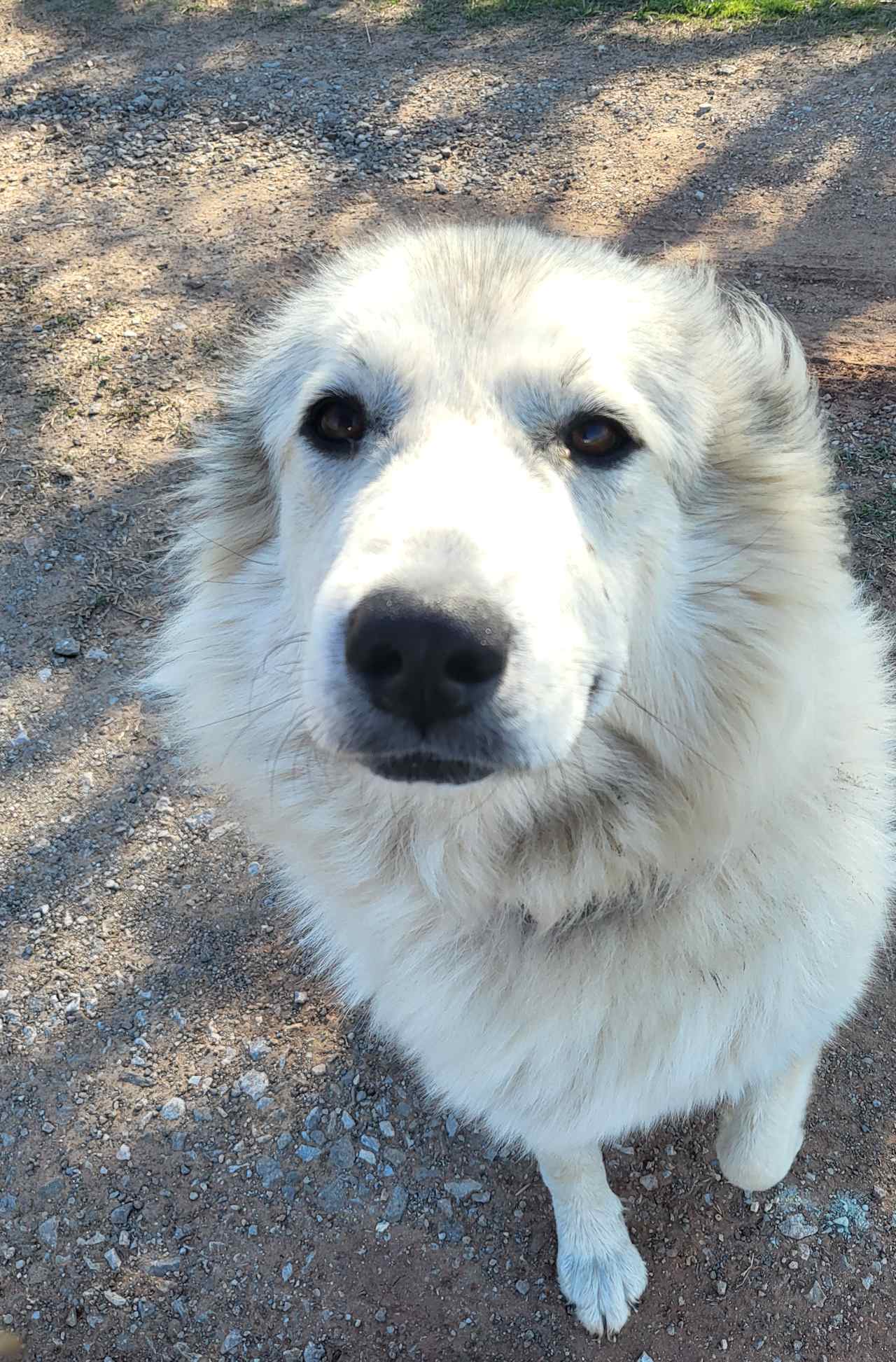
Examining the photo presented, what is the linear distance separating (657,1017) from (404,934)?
21.7 inches

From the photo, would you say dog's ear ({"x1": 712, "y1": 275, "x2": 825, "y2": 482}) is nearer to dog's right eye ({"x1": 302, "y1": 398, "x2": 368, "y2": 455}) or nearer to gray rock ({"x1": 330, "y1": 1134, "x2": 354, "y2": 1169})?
dog's right eye ({"x1": 302, "y1": 398, "x2": 368, "y2": 455})

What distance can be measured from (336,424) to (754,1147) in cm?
197

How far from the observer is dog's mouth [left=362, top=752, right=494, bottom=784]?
5.13 feet

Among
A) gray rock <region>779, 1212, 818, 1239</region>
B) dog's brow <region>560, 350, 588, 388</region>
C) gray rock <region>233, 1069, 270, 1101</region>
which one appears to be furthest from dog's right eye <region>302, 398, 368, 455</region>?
gray rock <region>779, 1212, 818, 1239</region>

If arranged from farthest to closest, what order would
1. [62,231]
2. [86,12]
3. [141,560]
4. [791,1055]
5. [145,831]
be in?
[86,12]
[62,231]
[141,560]
[145,831]
[791,1055]

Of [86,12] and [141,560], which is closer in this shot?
[141,560]

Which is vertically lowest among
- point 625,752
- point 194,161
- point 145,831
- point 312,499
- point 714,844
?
point 145,831

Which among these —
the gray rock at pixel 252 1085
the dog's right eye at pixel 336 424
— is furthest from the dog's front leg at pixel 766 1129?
the dog's right eye at pixel 336 424

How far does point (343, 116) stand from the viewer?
6402 mm

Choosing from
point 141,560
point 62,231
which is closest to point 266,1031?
point 141,560

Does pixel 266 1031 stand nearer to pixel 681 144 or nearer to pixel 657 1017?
pixel 657 1017

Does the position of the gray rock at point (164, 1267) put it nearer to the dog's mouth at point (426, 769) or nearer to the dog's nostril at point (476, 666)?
the dog's mouth at point (426, 769)

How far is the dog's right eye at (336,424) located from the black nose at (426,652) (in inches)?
25.4

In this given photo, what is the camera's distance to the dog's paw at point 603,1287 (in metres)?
2.48
